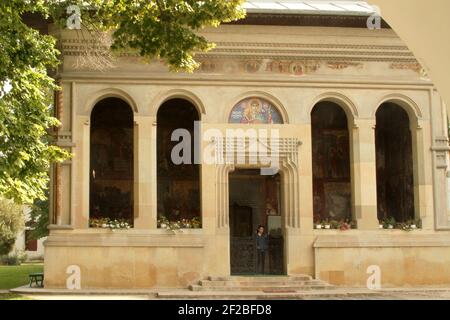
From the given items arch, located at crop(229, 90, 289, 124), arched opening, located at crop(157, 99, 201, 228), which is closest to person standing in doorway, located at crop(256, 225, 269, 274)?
arched opening, located at crop(157, 99, 201, 228)

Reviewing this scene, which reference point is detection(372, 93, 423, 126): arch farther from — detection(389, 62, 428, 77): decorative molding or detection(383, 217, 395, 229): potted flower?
detection(383, 217, 395, 229): potted flower

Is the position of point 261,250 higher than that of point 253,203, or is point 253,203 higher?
point 253,203

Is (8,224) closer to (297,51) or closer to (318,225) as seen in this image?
(318,225)

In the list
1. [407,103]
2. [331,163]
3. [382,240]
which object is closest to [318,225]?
[382,240]

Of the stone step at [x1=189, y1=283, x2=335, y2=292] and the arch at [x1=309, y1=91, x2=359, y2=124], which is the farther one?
the arch at [x1=309, y1=91, x2=359, y2=124]

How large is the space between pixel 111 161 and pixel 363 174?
9.74 m

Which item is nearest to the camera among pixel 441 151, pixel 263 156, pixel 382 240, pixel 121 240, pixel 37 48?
pixel 37 48

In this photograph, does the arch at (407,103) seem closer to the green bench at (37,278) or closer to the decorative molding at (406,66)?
the decorative molding at (406,66)

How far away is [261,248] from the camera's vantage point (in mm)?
23188

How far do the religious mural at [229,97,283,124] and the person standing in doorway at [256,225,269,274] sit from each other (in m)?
3.89

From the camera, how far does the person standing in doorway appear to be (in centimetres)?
2317

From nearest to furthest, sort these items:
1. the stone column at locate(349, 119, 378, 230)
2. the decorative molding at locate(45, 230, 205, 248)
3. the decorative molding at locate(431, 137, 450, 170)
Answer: the decorative molding at locate(45, 230, 205, 248) < the stone column at locate(349, 119, 378, 230) < the decorative molding at locate(431, 137, 450, 170)

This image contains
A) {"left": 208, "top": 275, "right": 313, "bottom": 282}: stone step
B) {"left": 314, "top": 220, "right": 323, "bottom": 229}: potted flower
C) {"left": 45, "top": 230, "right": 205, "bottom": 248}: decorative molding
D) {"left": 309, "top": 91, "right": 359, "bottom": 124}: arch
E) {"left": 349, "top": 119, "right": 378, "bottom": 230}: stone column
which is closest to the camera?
{"left": 208, "top": 275, "right": 313, "bottom": 282}: stone step

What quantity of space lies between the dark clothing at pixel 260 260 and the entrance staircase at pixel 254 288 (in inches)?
57.0
